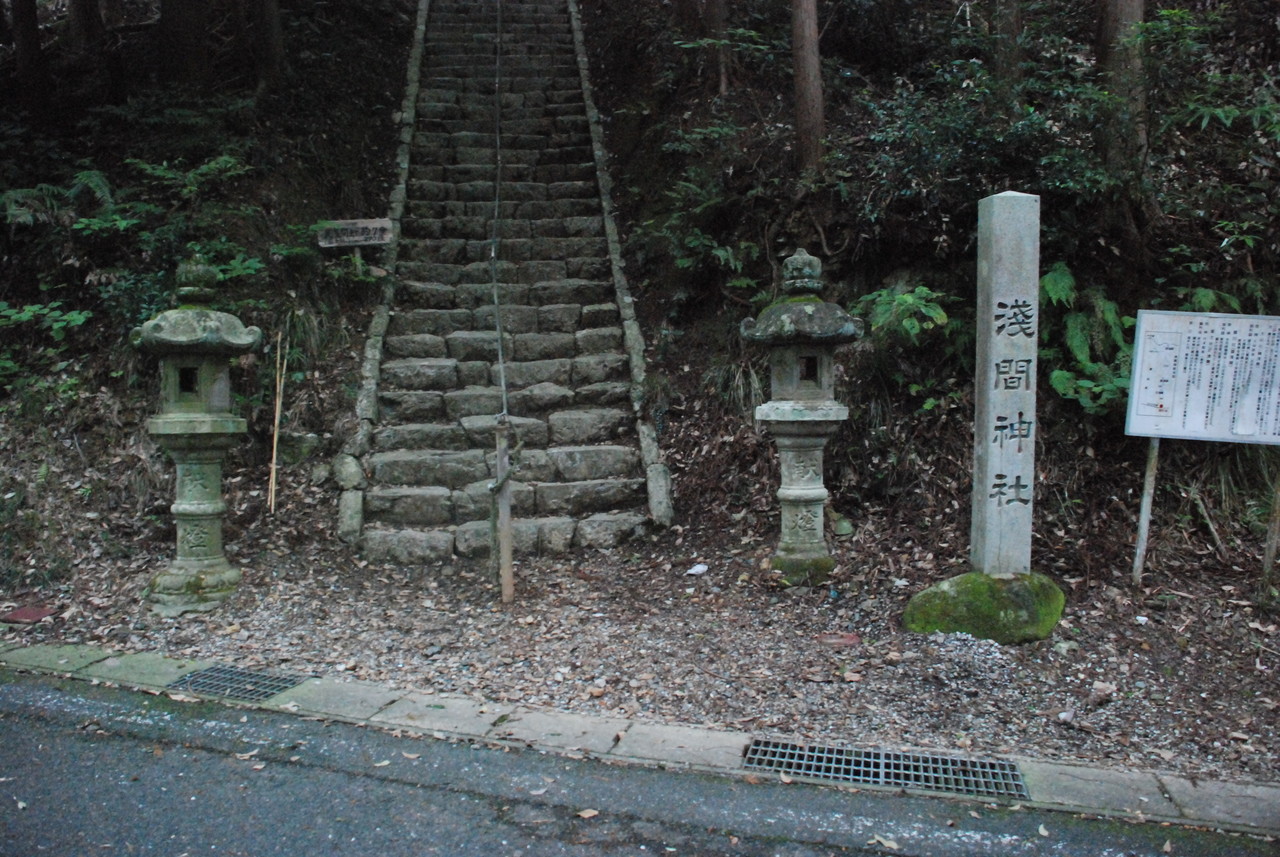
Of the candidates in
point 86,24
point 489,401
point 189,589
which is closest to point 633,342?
point 489,401

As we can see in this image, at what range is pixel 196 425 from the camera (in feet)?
17.7

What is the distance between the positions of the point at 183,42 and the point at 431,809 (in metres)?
9.23

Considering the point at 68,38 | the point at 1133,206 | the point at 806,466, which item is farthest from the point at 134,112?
the point at 1133,206

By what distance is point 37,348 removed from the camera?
7.19m

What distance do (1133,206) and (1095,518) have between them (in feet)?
6.98

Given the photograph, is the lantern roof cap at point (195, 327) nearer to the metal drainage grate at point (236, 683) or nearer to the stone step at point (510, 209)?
the metal drainage grate at point (236, 683)

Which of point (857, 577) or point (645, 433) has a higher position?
point (645, 433)

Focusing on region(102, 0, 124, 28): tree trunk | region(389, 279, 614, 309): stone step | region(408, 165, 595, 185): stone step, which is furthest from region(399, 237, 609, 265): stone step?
region(102, 0, 124, 28): tree trunk

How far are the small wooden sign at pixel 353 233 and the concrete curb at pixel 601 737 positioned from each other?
13.5 ft

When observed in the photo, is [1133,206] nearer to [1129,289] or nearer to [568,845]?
[1129,289]

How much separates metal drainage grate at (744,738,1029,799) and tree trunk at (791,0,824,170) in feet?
16.0

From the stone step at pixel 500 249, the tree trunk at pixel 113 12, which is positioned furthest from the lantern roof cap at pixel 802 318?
the tree trunk at pixel 113 12

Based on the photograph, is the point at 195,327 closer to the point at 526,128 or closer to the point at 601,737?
the point at 601,737

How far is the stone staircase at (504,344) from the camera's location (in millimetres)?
6289
